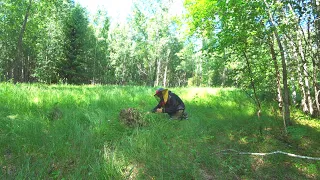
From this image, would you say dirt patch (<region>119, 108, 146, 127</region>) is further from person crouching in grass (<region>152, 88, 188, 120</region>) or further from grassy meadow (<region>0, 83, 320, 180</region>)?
person crouching in grass (<region>152, 88, 188, 120</region>)

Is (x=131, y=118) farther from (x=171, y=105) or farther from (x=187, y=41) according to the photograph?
(x=187, y=41)

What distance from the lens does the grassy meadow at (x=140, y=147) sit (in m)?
2.65

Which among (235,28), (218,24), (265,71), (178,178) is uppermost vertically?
(218,24)

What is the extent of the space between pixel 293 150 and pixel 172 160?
2.57m

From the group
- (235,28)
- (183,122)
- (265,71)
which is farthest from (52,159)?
(265,71)

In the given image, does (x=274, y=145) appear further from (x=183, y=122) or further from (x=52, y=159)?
(x=52, y=159)

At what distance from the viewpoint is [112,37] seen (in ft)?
126

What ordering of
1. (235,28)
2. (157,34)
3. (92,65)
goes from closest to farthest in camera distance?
1. (235,28)
2. (157,34)
3. (92,65)

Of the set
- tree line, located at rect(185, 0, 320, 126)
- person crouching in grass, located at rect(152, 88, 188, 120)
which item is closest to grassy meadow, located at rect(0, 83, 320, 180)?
person crouching in grass, located at rect(152, 88, 188, 120)

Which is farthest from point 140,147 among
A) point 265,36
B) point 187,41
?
point 187,41

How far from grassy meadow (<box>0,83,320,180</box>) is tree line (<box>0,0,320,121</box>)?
1.36m

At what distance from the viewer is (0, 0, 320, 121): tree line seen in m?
4.59

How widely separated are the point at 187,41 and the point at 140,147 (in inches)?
1216

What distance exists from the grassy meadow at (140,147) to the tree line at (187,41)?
4.48ft
